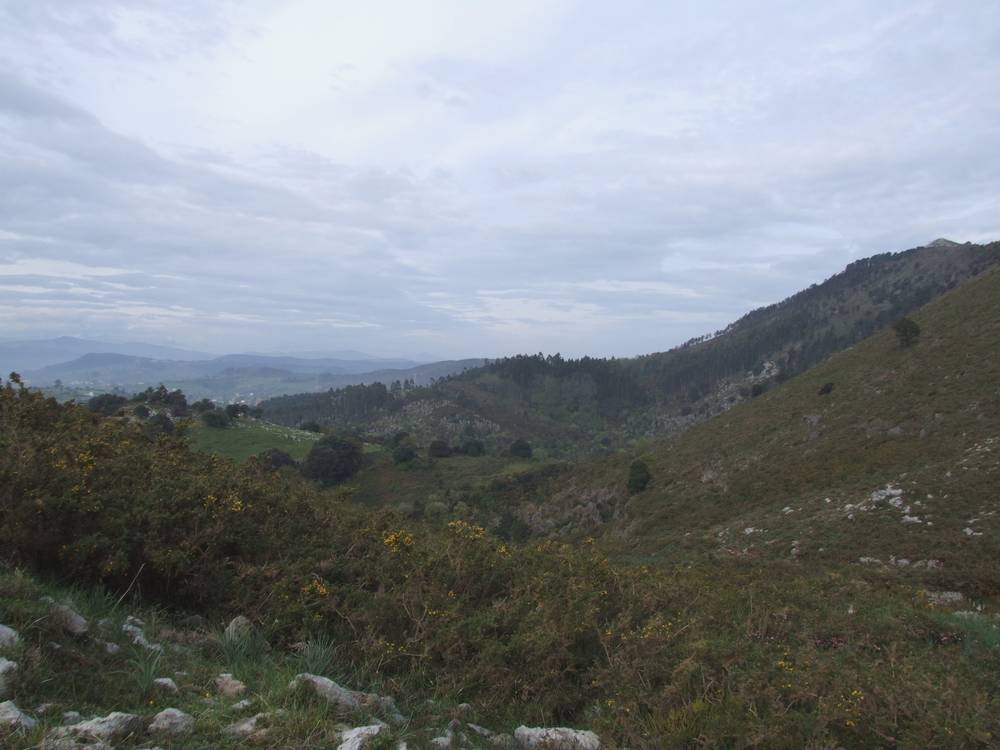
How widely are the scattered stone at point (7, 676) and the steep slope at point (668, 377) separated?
102 m

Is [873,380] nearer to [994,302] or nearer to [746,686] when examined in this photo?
[994,302]

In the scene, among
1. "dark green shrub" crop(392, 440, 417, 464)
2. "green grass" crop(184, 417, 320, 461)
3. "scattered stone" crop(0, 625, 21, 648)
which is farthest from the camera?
"dark green shrub" crop(392, 440, 417, 464)

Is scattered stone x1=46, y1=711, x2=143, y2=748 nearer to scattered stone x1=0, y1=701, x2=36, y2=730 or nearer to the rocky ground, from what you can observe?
the rocky ground

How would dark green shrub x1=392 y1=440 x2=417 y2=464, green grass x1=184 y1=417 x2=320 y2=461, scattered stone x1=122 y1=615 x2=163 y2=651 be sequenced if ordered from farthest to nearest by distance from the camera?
dark green shrub x1=392 y1=440 x2=417 y2=464 → green grass x1=184 y1=417 x2=320 y2=461 → scattered stone x1=122 y1=615 x2=163 y2=651

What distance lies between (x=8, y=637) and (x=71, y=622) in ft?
1.83

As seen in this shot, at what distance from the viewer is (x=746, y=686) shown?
4.31m

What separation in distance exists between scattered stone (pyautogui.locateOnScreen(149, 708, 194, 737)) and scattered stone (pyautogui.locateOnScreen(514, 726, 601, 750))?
2199 mm

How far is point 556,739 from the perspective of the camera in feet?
12.8

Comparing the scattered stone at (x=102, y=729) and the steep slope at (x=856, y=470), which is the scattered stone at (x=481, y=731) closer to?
the scattered stone at (x=102, y=729)

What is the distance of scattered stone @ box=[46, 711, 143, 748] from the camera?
2.85 meters

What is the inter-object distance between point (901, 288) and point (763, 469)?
426 feet

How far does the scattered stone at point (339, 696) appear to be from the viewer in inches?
149

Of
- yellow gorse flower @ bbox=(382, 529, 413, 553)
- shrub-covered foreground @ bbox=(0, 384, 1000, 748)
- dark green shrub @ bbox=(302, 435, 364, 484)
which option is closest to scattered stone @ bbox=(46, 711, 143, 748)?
shrub-covered foreground @ bbox=(0, 384, 1000, 748)

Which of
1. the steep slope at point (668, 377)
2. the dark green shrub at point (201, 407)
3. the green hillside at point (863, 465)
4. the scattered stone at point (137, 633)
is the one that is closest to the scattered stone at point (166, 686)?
the scattered stone at point (137, 633)
